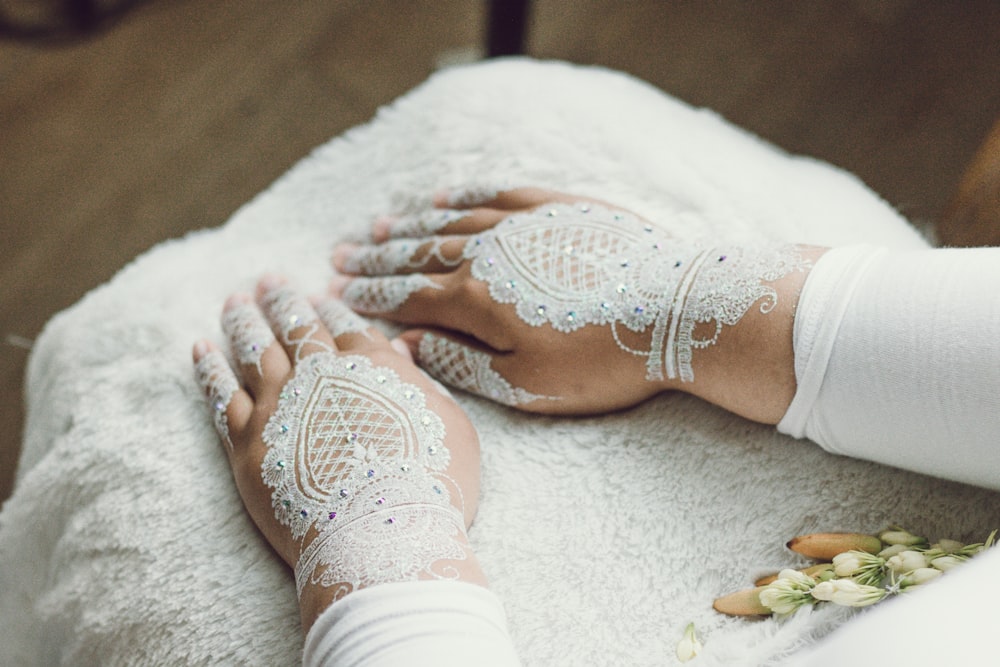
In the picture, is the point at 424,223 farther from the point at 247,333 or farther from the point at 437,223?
the point at 247,333

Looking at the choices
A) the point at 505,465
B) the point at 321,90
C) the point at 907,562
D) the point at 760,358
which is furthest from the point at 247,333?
the point at 321,90

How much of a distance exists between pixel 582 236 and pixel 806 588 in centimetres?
34

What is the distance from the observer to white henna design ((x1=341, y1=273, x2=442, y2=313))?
0.81m

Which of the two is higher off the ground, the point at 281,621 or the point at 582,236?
the point at 582,236

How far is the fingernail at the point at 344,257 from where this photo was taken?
88 centimetres

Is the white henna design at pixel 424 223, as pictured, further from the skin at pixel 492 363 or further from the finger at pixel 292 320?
the finger at pixel 292 320

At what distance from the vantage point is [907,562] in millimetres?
592

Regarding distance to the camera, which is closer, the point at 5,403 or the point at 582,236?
the point at 582,236

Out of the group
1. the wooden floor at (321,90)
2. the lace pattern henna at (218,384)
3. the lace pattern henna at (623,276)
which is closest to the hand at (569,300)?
the lace pattern henna at (623,276)

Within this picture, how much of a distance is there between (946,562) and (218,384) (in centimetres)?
59

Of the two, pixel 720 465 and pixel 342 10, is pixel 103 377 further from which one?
pixel 342 10

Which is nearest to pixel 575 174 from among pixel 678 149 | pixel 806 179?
pixel 678 149

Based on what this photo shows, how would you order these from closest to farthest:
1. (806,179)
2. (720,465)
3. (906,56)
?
(720,465) → (806,179) → (906,56)

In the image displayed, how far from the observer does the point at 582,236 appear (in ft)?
2.51
